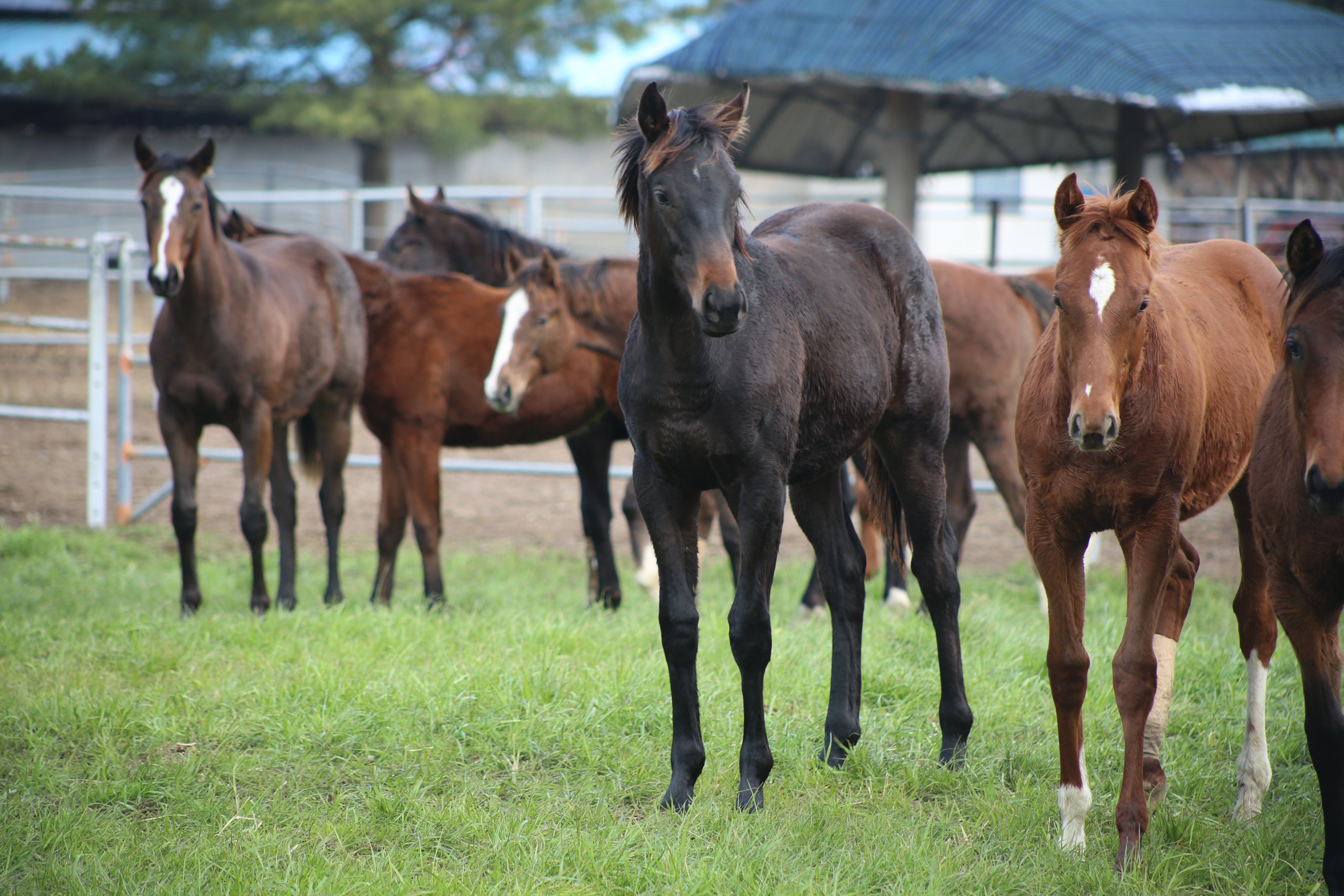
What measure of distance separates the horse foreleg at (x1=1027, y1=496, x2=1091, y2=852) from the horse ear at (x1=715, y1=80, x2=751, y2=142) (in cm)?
139

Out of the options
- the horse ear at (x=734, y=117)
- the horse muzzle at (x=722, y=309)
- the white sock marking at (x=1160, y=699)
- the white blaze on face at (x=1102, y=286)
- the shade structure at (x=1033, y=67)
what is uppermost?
the shade structure at (x=1033, y=67)

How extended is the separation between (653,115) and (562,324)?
2.98 meters

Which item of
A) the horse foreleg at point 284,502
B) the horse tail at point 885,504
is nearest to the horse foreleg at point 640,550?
the horse foreleg at point 284,502

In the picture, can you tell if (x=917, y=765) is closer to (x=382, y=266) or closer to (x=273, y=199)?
(x=382, y=266)

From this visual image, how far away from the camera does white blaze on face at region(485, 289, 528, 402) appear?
560cm

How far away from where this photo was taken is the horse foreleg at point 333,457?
6430 mm

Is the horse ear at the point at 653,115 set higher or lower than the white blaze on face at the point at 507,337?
higher

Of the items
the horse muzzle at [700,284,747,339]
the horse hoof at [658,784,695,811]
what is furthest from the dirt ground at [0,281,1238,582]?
the horse muzzle at [700,284,747,339]

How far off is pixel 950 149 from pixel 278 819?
35.7 ft

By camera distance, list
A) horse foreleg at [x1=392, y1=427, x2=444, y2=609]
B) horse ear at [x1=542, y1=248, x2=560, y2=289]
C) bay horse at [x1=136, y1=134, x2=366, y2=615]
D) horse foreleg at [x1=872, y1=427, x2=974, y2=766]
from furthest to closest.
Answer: horse foreleg at [x1=392, y1=427, x2=444, y2=609] → horse ear at [x1=542, y1=248, x2=560, y2=289] → bay horse at [x1=136, y1=134, x2=366, y2=615] → horse foreleg at [x1=872, y1=427, x2=974, y2=766]

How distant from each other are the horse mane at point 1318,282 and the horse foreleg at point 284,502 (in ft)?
16.5

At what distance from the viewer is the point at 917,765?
345 cm

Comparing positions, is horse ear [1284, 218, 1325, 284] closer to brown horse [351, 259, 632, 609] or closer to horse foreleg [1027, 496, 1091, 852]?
horse foreleg [1027, 496, 1091, 852]

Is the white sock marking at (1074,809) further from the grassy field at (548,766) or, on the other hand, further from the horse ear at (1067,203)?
the horse ear at (1067,203)
